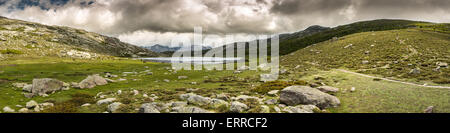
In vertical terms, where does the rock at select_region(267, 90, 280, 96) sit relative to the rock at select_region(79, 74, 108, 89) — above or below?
below

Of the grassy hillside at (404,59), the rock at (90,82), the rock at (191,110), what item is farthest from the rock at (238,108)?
the rock at (90,82)

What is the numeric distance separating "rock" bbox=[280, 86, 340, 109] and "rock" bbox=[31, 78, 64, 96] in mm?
29519

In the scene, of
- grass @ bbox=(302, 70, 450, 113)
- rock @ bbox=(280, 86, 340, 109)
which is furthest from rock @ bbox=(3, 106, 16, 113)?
grass @ bbox=(302, 70, 450, 113)

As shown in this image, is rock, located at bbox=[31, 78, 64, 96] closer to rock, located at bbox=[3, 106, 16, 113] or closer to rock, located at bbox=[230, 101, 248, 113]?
rock, located at bbox=[3, 106, 16, 113]

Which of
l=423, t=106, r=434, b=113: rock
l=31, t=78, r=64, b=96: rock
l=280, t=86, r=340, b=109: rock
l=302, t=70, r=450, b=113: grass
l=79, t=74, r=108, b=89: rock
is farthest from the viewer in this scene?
l=79, t=74, r=108, b=89: rock

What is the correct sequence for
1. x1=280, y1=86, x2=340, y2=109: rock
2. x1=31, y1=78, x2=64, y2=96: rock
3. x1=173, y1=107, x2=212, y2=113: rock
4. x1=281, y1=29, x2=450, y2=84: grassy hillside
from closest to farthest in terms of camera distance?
1. x1=173, y1=107, x2=212, y2=113: rock
2. x1=280, y1=86, x2=340, y2=109: rock
3. x1=31, y1=78, x2=64, y2=96: rock
4. x1=281, y1=29, x2=450, y2=84: grassy hillside

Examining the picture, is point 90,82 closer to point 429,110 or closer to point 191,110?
point 191,110

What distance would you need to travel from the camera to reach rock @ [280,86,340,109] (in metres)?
17.2

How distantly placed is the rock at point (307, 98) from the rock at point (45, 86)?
96.8 ft

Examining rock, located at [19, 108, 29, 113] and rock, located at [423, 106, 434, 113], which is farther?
rock, located at [19, 108, 29, 113]

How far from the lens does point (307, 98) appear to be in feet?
57.0
